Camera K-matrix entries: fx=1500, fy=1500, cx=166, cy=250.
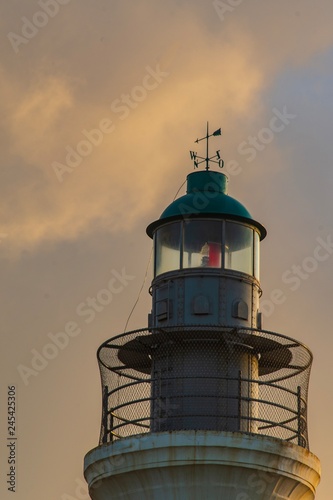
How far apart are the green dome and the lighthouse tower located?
26 mm

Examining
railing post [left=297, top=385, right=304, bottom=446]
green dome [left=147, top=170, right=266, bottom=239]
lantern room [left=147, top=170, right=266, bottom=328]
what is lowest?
railing post [left=297, top=385, right=304, bottom=446]

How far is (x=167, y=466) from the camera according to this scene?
91.4 ft

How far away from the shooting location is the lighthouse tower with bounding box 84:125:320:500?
27.8 metres

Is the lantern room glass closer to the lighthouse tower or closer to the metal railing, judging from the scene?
the lighthouse tower

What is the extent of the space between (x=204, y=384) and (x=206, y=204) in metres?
3.74

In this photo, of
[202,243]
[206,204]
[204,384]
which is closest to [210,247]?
[202,243]

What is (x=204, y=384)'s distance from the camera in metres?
28.9

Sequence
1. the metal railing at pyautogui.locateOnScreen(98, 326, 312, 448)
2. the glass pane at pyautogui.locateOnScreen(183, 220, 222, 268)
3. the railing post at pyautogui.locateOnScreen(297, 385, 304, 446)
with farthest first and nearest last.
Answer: the glass pane at pyautogui.locateOnScreen(183, 220, 222, 268) < the railing post at pyautogui.locateOnScreen(297, 385, 304, 446) < the metal railing at pyautogui.locateOnScreen(98, 326, 312, 448)

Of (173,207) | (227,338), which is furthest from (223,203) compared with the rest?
(227,338)

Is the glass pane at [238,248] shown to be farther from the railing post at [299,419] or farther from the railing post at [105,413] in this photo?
the railing post at [105,413]

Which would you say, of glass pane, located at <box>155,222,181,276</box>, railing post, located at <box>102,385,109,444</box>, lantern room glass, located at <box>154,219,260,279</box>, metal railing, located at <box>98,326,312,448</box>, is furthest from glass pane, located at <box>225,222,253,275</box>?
railing post, located at <box>102,385,109,444</box>

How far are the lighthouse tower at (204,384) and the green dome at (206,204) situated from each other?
26 millimetres

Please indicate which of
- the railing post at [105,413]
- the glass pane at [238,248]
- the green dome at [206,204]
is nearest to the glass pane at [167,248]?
the green dome at [206,204]

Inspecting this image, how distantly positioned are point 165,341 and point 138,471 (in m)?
2.68
